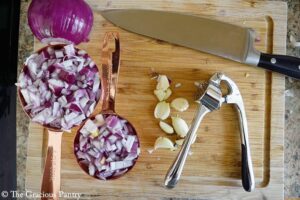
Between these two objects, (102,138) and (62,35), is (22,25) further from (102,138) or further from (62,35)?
(102,138)

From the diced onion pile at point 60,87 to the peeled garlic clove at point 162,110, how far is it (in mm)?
156

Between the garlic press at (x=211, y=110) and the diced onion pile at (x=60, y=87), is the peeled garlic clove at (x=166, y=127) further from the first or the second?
the diced onion pile at (x=60, y=87)

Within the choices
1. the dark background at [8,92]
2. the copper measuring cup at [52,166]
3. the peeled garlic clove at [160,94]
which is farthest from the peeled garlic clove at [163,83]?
the dark background at [8,92]

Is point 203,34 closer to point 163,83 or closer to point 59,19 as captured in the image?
point 163,83

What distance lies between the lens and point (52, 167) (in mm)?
965

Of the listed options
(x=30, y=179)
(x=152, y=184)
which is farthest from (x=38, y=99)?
(x=152, y=184)

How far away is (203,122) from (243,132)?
104 millimetres

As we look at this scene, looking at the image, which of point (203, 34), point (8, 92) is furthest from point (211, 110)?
point (8, 92)

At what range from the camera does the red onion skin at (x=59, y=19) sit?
3.08 ft

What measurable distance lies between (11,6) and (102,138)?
1.38 ft

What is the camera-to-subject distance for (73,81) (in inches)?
36.8

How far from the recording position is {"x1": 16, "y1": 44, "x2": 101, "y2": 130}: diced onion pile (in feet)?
3.04

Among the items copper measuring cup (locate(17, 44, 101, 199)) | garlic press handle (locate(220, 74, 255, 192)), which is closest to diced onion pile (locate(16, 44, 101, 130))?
copper measuring cup (locate(17, 44, 101, 199))

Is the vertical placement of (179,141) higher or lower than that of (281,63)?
lower
